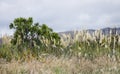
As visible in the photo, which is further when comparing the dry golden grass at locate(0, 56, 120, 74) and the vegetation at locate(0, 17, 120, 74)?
the vegetation at locate(0, 17, 120, 74)

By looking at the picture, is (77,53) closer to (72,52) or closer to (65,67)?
(72,52)

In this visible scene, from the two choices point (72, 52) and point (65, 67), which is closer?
point (65, 67)

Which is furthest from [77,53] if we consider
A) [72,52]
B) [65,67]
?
[65,67]

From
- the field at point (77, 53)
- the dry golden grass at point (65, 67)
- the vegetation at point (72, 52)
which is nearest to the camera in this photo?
the dry golden grass at point (65, 67)

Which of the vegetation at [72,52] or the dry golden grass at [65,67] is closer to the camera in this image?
the dry golden grass at [65,67]

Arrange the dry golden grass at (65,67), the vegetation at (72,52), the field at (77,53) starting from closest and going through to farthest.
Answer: the dry golden grass at (65,67) → the vegetation at (72,52) → the field at (77,53)

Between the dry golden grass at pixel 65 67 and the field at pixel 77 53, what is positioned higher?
the field at pixel 77 53

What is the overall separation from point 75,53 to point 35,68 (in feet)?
12.8

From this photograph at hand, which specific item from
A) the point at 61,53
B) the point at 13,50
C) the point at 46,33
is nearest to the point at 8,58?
the point at 13,50

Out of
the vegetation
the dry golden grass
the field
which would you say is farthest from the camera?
the field

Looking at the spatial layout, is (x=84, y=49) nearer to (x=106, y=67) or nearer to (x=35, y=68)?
(x=106, y=67)

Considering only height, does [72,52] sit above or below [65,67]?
Answer: above

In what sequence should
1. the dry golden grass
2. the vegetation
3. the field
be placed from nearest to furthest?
the dry golden grass
the vegetation
the field

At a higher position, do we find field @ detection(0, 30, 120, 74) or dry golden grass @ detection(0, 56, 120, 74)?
field @ detection(0, 30, 120, 74)
